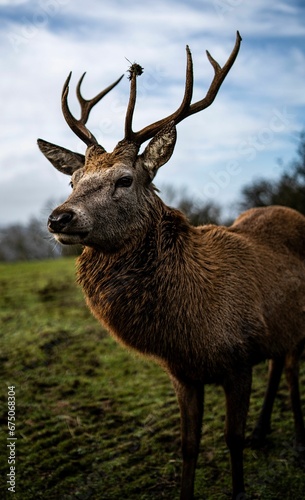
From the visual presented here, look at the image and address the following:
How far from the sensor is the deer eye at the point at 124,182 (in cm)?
407

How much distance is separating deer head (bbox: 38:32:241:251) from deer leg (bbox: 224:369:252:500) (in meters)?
1.38

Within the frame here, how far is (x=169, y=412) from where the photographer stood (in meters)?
5.71

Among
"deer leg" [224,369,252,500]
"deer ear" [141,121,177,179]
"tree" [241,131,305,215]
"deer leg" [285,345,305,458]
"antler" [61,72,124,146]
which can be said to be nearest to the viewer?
"deer leg" [224,369,252,500]

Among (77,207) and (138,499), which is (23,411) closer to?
(138,499)

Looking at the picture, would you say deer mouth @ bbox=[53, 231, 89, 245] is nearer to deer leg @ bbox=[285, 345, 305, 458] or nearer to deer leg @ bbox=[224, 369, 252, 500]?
deer leg @ bbox=[224, 369, 252, 500]

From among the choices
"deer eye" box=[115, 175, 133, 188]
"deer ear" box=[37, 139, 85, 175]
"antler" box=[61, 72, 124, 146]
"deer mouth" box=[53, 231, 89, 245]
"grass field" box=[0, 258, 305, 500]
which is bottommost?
"grass field" box=[0, 258, 305, 500]

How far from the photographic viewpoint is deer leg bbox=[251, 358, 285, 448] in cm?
516

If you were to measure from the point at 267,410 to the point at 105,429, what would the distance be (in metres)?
1.66

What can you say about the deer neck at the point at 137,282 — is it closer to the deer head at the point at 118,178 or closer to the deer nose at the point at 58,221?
the deer head at the point at 118,178

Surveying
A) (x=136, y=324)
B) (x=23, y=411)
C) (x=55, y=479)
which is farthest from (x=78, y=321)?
(x=136, y=324)

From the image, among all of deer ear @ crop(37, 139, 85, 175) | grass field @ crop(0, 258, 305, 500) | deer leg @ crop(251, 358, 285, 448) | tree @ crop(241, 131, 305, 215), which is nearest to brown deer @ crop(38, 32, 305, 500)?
deer ear @ crop(37, 139, 85, 175)

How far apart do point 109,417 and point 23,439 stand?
0.97 meters

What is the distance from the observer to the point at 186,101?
169 inches

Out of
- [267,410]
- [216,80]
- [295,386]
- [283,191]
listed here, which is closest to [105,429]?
[267,410]
